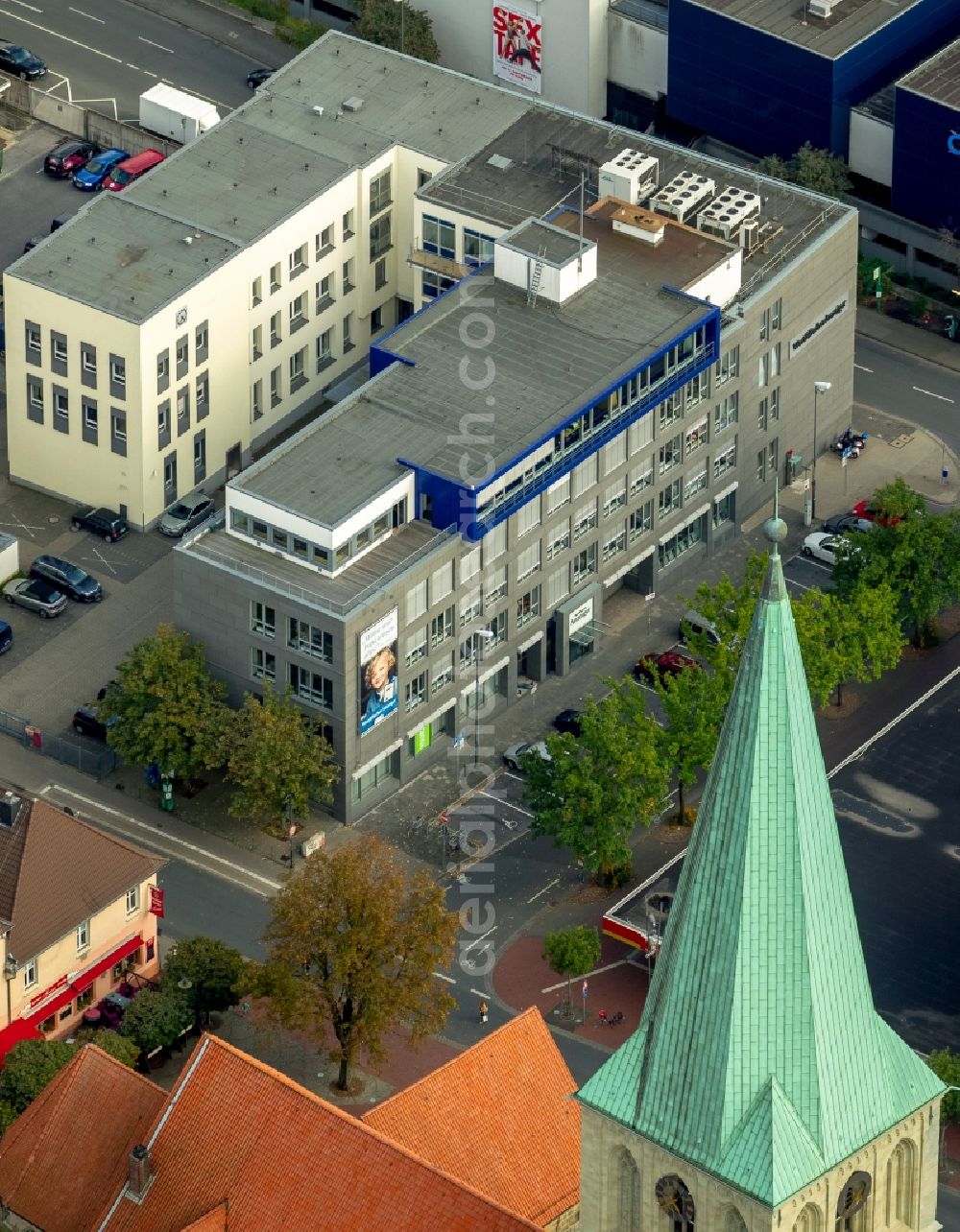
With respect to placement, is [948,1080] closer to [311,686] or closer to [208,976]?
[208,976]

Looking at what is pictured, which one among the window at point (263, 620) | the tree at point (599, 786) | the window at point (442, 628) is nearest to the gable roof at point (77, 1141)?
the tree at point (599, 786)

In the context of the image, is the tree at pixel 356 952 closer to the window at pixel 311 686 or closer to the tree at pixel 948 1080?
the window at pixel 311 686

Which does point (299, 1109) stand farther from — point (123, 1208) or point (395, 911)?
point (395, 911)

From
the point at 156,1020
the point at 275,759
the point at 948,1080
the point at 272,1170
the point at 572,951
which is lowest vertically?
the point at 572,951

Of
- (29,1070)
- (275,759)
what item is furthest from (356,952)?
(275,759)

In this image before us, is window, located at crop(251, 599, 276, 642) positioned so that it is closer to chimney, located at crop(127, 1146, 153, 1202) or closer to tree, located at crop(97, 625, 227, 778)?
tree, located at crop(97, 625, 227, 778)
